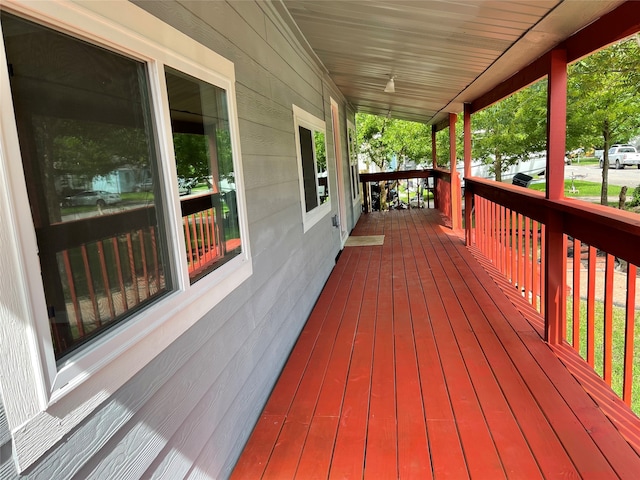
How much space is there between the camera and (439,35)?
118 inches

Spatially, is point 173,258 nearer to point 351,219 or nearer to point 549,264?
point 549,264

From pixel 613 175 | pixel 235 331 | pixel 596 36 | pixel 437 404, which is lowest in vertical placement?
pixel 437 404

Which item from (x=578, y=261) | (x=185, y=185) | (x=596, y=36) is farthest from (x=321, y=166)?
(x=185, y=185)

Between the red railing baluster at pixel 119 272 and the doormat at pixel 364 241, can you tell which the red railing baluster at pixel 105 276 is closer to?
the red railing baluster at pixel 119 272

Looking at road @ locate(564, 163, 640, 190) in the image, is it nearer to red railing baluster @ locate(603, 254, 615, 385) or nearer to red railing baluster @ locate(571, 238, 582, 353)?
red railing baluster @ locate(571, 238, 582, 353)

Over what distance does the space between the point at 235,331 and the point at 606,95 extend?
7.92 metres

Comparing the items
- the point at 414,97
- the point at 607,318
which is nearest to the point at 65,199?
the point at 607,318


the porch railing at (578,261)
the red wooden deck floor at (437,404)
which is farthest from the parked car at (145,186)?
the porch railing at (578,261)

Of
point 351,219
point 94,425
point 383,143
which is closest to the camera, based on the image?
point 94,425

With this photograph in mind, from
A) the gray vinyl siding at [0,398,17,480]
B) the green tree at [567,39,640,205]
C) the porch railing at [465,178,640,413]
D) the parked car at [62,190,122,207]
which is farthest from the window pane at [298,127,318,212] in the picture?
the green tree at [567,39,640,205]

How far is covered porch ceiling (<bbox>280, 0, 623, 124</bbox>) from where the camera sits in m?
2.27

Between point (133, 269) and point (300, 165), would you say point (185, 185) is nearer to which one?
point (133, 269)

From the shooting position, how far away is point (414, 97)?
604cm

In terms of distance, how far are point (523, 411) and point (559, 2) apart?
1.92 metres
